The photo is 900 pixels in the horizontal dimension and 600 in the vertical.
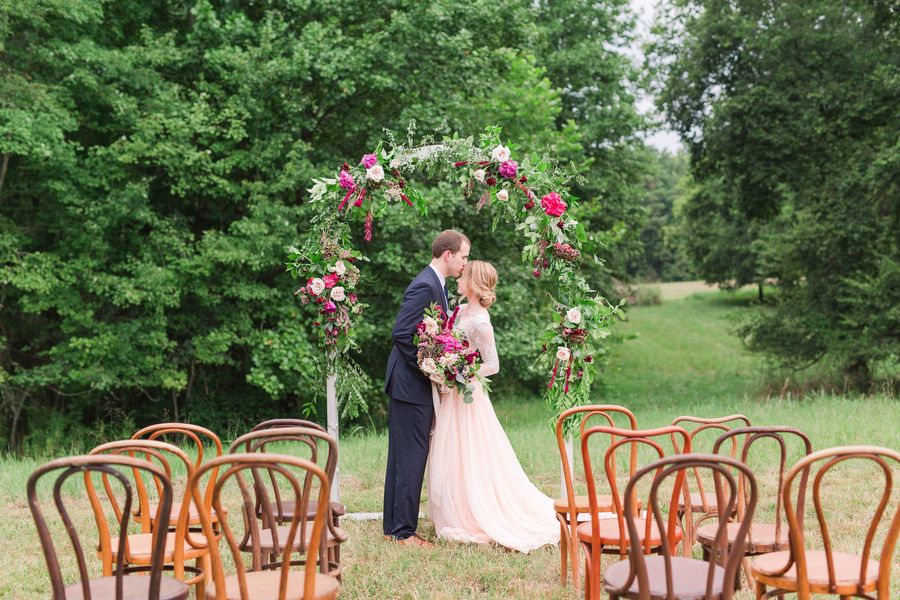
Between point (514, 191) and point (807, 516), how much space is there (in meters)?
3.50

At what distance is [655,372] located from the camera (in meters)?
26.4

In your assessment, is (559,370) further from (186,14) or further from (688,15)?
(688,15)

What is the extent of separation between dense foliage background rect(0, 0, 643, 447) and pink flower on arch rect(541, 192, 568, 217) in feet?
17.8

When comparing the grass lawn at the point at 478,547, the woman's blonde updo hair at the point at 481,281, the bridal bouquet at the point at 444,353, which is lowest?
the grass lawn at the point at 478,547

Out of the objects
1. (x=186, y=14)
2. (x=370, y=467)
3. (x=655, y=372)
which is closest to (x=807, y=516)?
(x=370, y=467)

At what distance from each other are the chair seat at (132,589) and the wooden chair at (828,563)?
8.25 ft

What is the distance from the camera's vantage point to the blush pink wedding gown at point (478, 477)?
6062 mm

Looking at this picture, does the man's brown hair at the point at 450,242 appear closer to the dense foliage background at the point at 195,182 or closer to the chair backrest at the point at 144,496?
the chair backrest at the point at 144,496

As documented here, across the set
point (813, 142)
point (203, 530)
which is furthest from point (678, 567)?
point (813, 142)

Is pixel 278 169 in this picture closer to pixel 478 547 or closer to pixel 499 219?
pixel 499 219

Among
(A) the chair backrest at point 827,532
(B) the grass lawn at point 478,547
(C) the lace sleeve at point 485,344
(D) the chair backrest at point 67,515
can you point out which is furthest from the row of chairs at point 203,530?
(A) the chair backrest at point 827,532

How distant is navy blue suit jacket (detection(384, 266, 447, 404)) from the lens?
604 cm

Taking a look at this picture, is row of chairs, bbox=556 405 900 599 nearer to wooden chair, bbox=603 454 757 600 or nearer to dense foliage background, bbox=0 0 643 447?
wooden chair, bbox=603 454 757 600

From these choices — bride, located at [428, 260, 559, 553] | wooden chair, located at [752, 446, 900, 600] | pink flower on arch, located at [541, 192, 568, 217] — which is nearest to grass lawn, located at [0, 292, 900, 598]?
bride, located at [428, 260, 559, 553]
